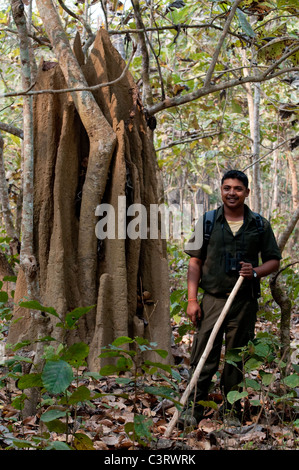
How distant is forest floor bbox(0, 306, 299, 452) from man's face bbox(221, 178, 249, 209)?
3.85 ft

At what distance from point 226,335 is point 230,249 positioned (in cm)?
59

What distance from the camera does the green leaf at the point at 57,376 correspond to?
2.43 metres

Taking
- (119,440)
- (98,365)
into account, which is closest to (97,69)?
(98,365)

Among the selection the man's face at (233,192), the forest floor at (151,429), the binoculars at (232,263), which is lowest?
the forest floor at (151,429)

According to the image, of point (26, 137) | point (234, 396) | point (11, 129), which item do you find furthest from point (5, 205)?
point (234, 396)

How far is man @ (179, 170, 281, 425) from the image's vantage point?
11.6ft

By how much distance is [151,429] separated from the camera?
126 inches

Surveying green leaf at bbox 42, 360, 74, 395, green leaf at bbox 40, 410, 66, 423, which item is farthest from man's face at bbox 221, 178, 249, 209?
green leaf at bbox 40, 410, 66, 423

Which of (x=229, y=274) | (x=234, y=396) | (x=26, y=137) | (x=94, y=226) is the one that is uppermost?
(x=26, y=137)

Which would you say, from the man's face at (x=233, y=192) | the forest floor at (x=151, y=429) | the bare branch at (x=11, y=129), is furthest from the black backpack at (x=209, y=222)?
the bare branch at (x=11, y=129)

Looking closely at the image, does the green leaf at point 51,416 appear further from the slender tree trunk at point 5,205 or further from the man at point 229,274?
the slender tree trunk at point 5,205

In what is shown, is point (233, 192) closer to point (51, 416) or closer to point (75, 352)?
point (75, 352)

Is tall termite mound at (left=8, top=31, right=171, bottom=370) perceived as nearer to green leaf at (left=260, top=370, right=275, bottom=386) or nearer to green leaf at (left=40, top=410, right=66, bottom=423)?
green leaf at (left=260, top=370, right=275, bottom=386)
